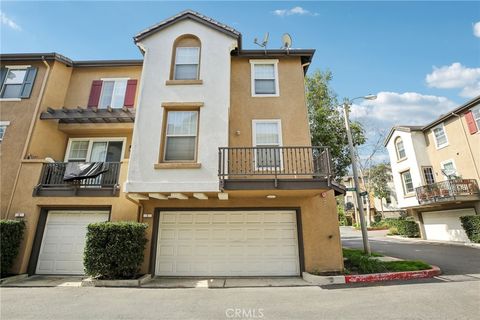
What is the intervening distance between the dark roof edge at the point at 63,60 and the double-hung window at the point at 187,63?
3.16m

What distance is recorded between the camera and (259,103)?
10281 mm

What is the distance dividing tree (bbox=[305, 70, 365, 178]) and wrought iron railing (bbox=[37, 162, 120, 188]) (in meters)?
10.7

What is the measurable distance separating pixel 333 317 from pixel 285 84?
8673mm

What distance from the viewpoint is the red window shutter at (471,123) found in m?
16.4

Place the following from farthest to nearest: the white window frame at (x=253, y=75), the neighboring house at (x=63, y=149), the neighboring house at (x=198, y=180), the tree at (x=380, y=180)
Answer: the tree at (x=380, y=180) < the white window frame at (x=253, y=75) < the neighboring house at (x=63, y=149) < the neighboring house at (x=198, y=180)

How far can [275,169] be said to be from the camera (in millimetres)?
7371

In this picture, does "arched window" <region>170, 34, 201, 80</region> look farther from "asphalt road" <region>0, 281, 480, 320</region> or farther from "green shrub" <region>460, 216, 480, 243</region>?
"green shrub" <region>460, 216, 480, 243</region>

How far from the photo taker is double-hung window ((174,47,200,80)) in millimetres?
9656

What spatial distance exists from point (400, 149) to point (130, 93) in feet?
77.5

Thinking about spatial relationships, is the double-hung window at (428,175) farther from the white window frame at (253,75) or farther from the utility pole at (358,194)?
the white window frame at (253,75)

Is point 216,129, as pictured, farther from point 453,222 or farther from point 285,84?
point 453,222

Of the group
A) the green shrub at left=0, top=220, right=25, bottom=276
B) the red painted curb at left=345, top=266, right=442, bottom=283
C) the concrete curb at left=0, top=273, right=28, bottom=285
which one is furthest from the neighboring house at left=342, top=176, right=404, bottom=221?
the green shrub at left=0, top=220, right=25, bottom=276

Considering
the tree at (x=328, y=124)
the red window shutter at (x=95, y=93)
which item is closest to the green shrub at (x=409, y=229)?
the tree at (x=328, y=124)

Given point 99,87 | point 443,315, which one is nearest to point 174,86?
point 99,87
